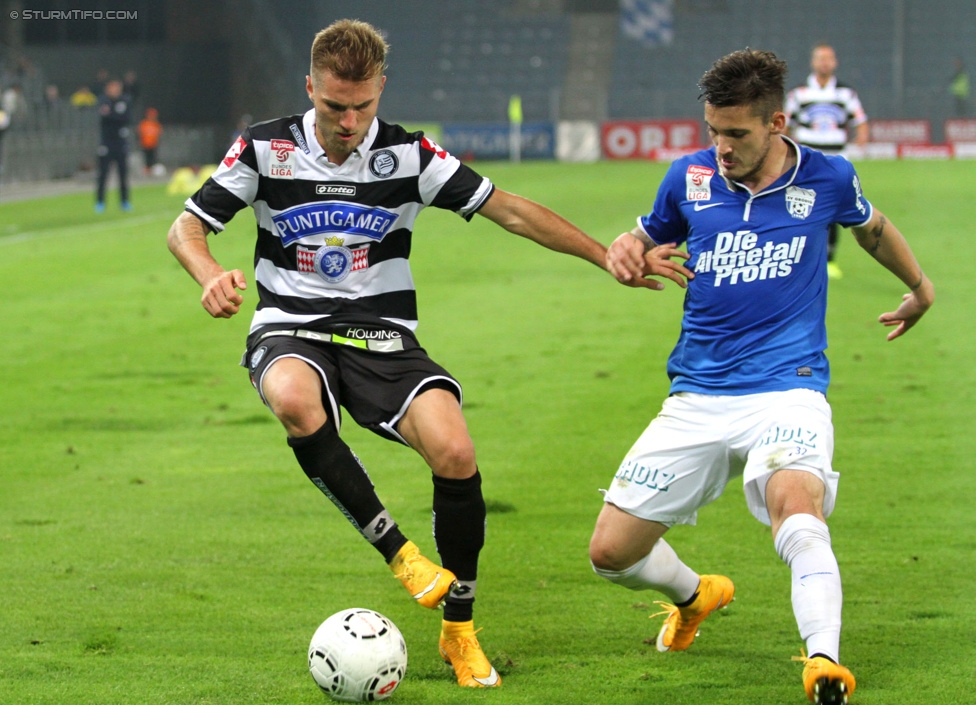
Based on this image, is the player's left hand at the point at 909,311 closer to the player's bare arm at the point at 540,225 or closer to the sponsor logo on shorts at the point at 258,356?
→ the player's bare arm at the point at 540,225

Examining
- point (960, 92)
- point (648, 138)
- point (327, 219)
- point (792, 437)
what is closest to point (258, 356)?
point (327, 219)

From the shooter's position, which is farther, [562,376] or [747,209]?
[562,376]

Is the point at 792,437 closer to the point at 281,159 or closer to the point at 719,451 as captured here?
the point at 719,451

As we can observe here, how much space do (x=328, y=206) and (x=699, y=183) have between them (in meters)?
1.26

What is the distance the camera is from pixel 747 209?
431cm

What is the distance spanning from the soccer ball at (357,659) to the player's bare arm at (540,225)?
1.46 m

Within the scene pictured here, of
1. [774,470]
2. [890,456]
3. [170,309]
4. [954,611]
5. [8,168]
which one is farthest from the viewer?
[8,168]

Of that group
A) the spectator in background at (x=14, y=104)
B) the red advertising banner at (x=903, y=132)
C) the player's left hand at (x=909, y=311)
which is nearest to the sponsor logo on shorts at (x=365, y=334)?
the player's left hand at (x=909, y=311)

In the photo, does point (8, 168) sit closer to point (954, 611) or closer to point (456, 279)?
point (456, 279)

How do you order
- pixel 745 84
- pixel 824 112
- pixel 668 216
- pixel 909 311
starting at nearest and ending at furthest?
pixel 745 84 < pixel 668 216 < pixel 909 311 < pixel 824 112

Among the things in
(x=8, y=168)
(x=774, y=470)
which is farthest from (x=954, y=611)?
(x=8, y=168)

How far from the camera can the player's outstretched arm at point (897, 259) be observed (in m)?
4.50

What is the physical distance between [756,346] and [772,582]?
51.4 inches

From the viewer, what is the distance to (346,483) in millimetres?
4348
